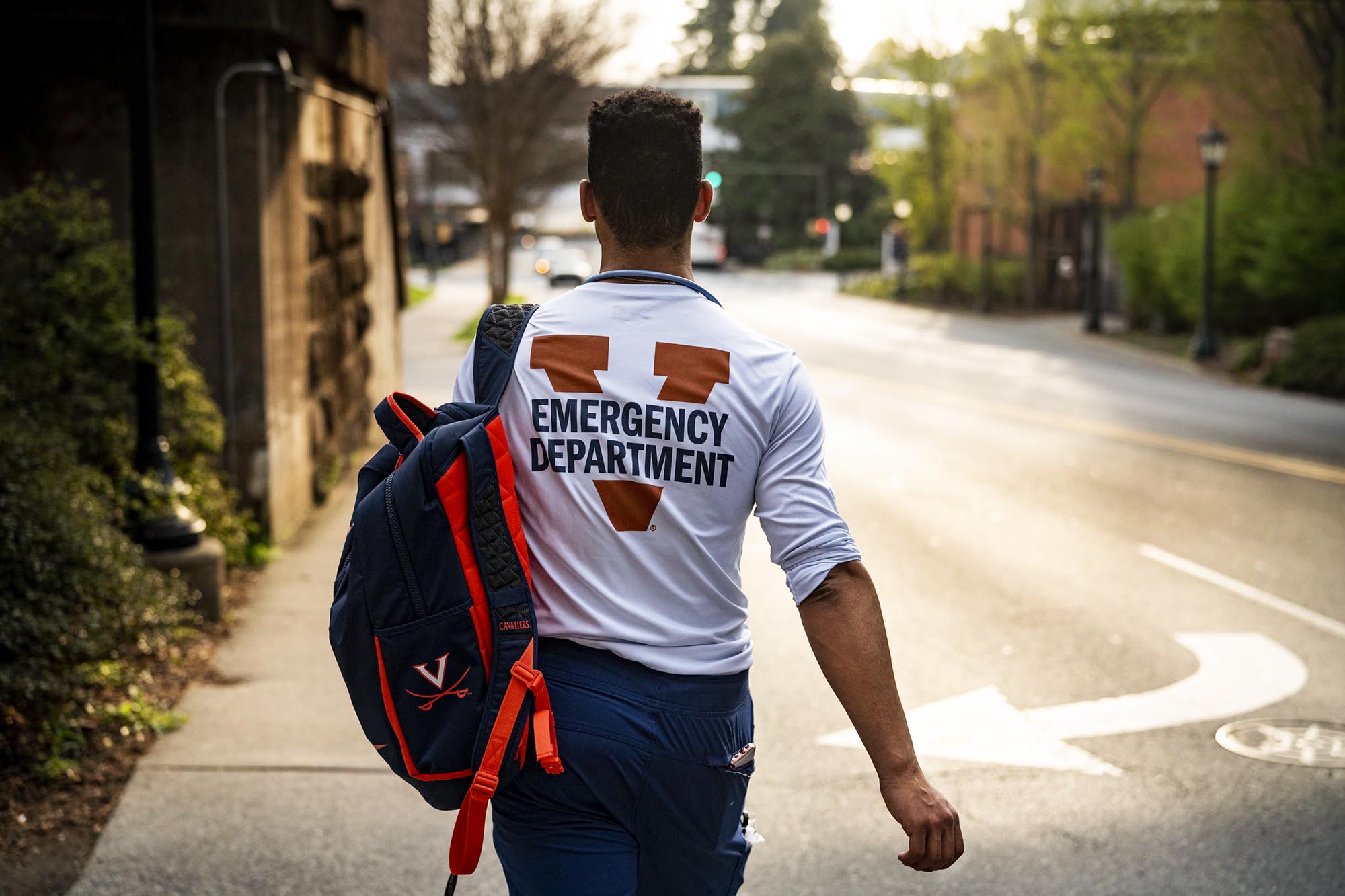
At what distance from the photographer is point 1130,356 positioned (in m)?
29.0

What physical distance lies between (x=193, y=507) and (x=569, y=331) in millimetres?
5774

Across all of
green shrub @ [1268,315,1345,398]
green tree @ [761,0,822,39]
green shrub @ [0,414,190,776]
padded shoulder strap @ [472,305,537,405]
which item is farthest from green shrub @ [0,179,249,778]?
green tree @ [761,0,822,39]

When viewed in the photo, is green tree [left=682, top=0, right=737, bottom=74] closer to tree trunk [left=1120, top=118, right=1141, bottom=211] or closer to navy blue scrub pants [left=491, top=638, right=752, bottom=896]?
tree trunk [left=1120, top=118, right=1141, bottom=211]

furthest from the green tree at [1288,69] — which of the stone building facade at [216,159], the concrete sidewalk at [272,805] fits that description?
the concrete sidewalk at [272,805]

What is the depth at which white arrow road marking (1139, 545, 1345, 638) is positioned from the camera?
795 cm

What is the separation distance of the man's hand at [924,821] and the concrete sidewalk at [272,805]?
7.66 ft

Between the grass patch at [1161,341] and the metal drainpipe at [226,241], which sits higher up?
the metal drainpipe at [226,241]

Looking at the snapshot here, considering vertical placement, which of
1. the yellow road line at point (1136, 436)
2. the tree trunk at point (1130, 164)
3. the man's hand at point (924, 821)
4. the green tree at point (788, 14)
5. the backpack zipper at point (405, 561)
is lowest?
the yellow road line at point (1136, 436)

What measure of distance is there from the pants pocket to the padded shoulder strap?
0.37 meters

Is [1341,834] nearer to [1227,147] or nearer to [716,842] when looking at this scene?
[716,842]

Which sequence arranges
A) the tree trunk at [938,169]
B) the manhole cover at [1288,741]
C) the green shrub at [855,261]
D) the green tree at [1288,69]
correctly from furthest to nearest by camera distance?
the green shrub at [855,261]
the tree trunk at [938,169]
the green tree at [1288,69]
the manhole cover at [1288,741]

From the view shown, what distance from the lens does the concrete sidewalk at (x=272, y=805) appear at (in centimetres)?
449

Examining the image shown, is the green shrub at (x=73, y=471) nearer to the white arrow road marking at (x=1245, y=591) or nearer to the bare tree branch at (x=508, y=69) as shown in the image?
the white arrow road marking at (x=1245, y=591)

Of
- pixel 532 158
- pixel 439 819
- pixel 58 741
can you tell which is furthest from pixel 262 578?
pixel 532 158
